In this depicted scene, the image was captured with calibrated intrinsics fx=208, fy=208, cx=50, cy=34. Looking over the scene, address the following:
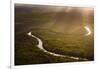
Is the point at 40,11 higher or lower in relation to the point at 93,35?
higher

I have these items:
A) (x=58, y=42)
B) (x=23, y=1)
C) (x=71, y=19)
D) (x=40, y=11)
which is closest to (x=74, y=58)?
(x=58, y=42)

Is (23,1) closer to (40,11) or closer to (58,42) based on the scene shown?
(40,11)

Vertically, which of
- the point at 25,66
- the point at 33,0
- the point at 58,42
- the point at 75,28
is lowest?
the point at 25,66

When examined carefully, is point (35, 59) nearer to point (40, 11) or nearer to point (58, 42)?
point (58, 42)

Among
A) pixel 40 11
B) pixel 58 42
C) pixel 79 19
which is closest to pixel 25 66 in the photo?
pixel 58 42

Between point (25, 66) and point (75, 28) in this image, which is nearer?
point (25, 66)

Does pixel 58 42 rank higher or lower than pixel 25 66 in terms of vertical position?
higher

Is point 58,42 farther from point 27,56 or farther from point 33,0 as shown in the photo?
point 33,0

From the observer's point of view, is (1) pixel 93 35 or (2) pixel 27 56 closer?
(2) pixel 27 56

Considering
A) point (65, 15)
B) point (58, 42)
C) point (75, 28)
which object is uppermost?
point (65, 15)
